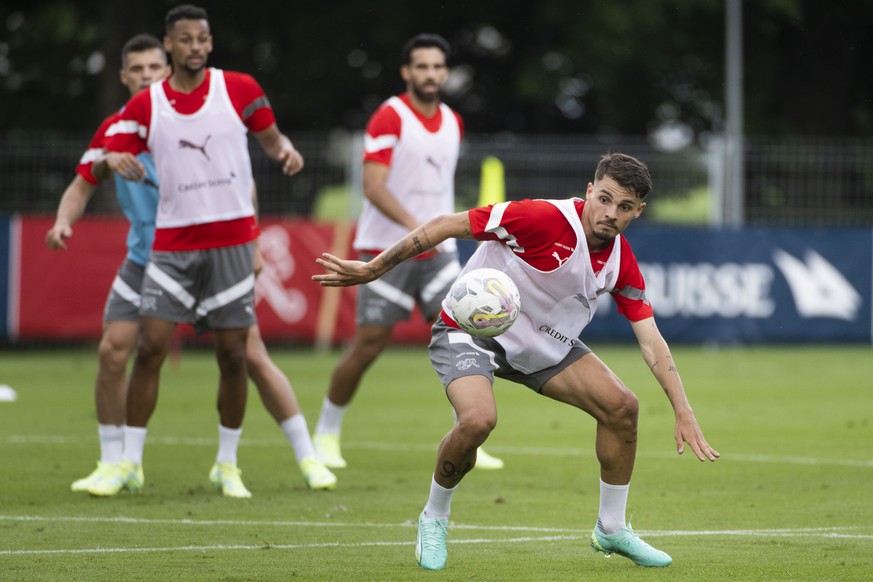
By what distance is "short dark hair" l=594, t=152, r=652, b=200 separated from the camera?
21.2 ft

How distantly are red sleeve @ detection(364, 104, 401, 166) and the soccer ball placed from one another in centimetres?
367

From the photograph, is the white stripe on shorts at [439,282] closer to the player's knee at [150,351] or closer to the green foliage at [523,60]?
the player's knee at [150,351]

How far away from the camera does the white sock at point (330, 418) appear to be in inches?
397

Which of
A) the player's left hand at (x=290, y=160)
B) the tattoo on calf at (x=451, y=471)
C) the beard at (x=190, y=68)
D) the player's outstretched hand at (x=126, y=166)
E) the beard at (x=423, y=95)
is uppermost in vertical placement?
the beard at (x=423, y=95)

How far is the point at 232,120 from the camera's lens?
8602 mm

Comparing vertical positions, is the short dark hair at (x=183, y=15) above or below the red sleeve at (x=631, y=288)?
above

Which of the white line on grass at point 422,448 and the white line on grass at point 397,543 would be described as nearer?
the white line on grass at point 397,543

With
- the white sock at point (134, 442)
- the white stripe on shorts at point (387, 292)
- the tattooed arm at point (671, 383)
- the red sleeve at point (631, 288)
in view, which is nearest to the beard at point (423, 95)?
the white stripe on shorts at point (387, 292)

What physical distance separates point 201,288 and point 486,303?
266cm

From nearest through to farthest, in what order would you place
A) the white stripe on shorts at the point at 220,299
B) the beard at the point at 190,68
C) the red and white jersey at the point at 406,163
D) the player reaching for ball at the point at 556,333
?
the player reaching for ball at the point at 556,333 → the beard at the point at 190,68 → the white stripe on shorts at the point at 220,299 → the red and white jersey at the point at 406,163

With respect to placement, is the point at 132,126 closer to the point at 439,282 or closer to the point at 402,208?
the point at 402,208

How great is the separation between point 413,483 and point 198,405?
5.60m

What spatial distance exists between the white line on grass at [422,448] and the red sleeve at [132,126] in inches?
130

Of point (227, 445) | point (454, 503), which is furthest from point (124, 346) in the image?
point (454, 503)
